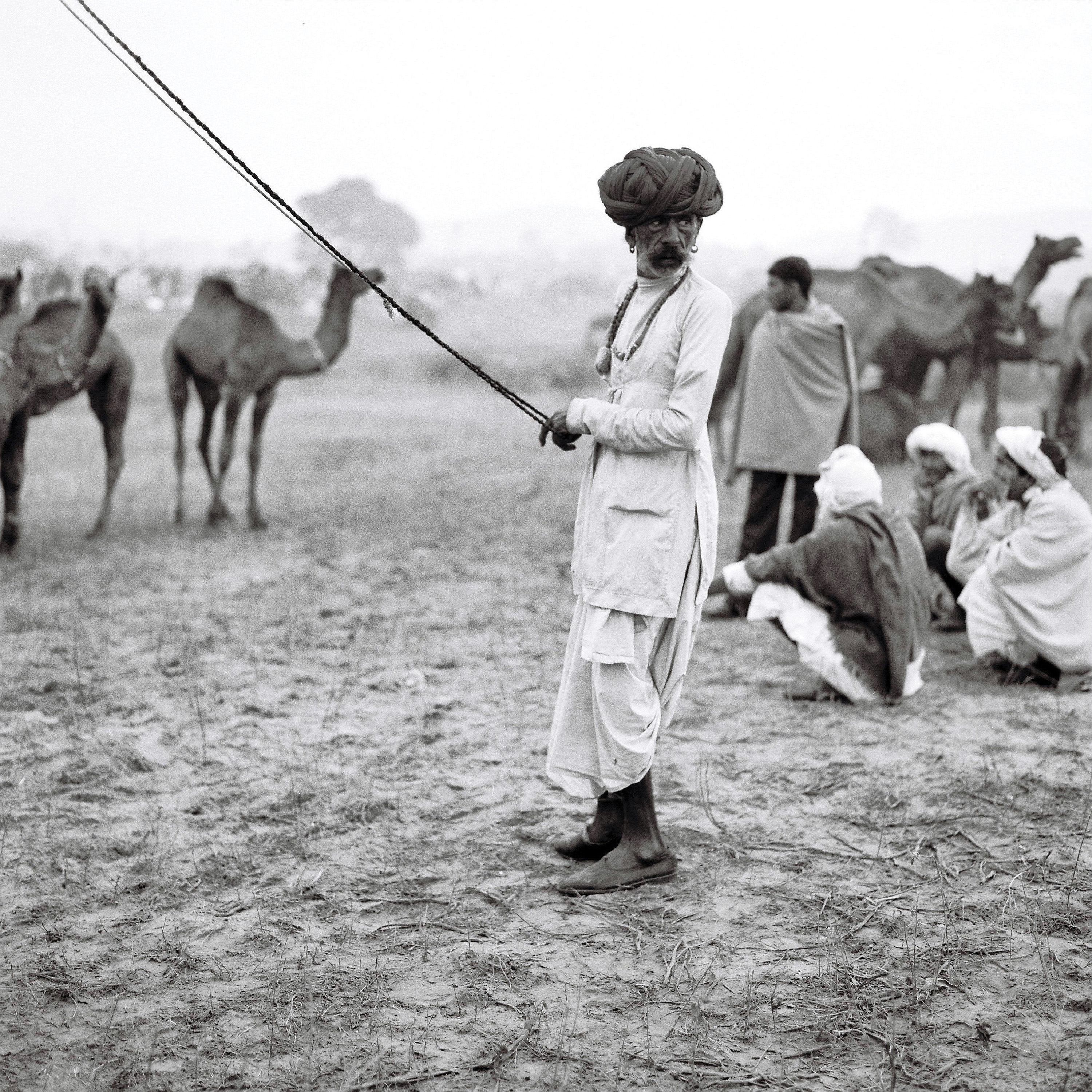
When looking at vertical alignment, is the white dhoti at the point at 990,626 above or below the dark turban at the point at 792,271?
below

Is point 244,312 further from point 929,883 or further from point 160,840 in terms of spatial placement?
point 929,883

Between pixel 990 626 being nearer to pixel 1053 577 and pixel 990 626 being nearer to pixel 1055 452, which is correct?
pixel 1053 577

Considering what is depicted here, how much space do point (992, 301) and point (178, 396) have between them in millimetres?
8194

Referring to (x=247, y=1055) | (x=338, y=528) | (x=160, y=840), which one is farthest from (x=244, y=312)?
(x=247, y=1055)

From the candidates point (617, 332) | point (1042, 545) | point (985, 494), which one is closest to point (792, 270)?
point (985, 494)

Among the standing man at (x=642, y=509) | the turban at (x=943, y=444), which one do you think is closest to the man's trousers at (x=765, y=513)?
the turban at (x=943, y=444)

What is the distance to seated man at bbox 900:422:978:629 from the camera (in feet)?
20.7

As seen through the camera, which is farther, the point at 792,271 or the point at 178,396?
the point at 178,396

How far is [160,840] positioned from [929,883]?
2327mm

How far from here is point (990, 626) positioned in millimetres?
5746

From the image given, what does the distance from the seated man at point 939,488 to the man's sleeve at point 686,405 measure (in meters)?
3.08

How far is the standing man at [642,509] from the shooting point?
3.40 meters

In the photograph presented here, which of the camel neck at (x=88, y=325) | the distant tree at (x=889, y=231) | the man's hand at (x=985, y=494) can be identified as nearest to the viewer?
the man's hand at (x=985, y=494)

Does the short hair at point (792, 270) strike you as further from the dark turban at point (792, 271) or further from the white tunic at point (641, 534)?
the white tunic at point (641, 534)
